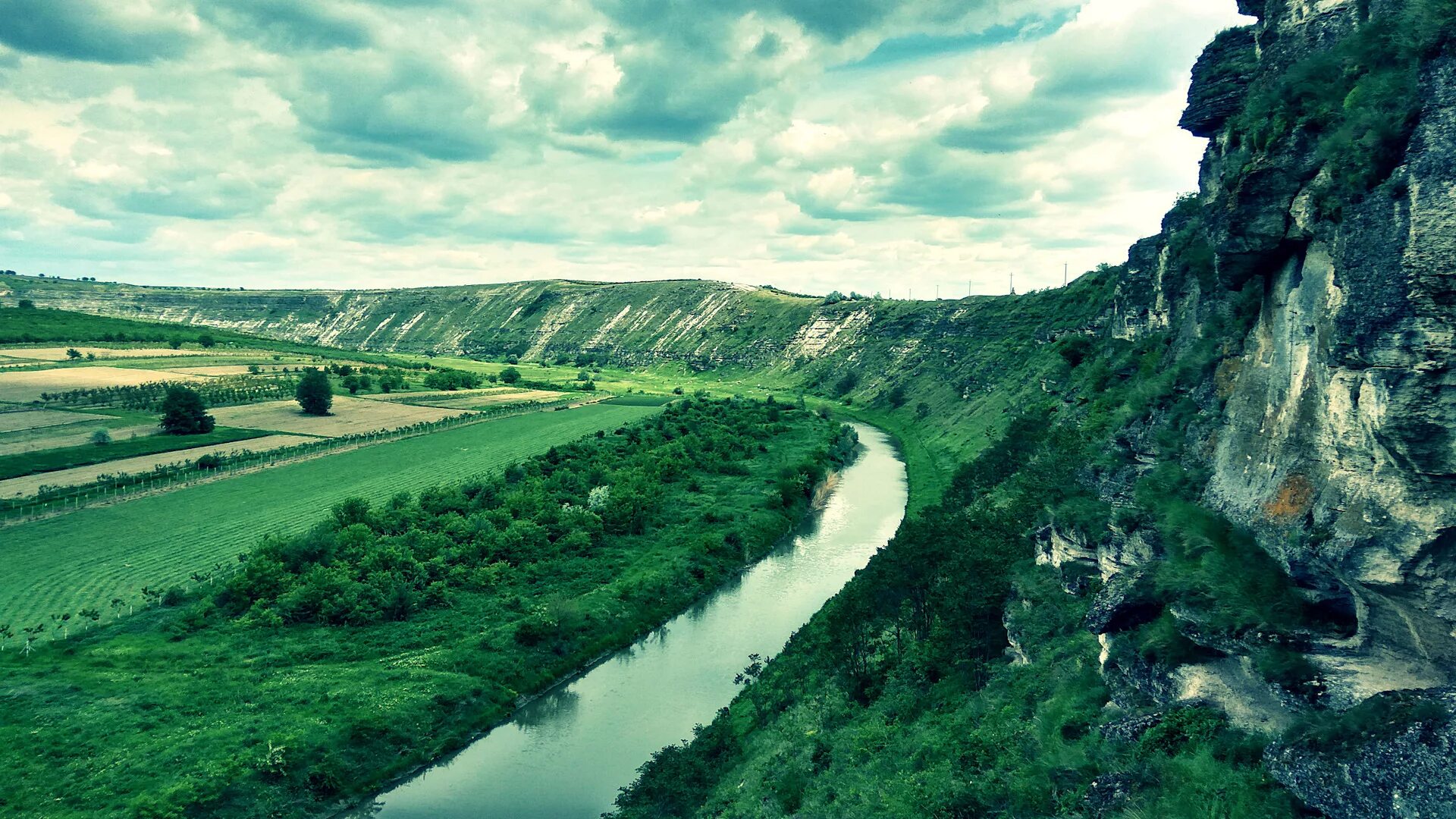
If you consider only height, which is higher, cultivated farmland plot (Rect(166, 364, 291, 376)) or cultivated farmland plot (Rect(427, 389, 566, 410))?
cultivated farmland plot (Rect(166, 364, 291, 376))

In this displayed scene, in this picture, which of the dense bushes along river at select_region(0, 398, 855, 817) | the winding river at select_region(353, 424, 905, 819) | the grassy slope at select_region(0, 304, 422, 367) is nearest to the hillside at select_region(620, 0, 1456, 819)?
the winding river at select_region(353, 424, 905, 819)

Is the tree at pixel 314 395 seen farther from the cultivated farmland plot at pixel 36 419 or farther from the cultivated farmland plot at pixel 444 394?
the cultivated farmland plot at pixel 36 419

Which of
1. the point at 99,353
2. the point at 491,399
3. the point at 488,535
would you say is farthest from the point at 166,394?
the point at 488,535

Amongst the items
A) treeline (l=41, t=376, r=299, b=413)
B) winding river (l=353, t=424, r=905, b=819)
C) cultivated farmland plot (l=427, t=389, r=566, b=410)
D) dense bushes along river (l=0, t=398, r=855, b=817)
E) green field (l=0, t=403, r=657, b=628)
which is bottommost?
winding river (l=353, t=424, r=905, b=819)

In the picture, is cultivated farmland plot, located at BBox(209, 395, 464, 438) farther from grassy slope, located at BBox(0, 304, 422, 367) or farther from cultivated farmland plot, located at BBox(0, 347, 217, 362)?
cultivated farmland plot, located at BBox(0, 347, 217, 362)

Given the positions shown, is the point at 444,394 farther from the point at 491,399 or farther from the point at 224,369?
the point at 224,369
